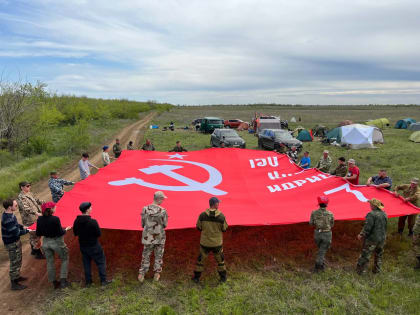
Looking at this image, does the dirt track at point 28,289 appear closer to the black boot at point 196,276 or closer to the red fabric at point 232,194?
the red fabric at point 232,194

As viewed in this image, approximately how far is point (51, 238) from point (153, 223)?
204cm

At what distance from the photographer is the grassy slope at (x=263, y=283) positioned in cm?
520

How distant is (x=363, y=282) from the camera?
5.95 meters

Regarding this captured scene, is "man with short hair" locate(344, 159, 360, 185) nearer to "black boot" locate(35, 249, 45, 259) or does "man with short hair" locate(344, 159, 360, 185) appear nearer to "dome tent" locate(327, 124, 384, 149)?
"black boot" locate(35, 249, 45, 259)

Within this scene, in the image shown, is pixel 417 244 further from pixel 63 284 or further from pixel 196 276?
pixel 63 284

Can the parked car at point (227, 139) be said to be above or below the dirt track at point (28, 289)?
above

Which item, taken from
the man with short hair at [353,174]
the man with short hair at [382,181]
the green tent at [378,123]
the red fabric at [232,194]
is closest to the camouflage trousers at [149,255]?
the red fabric at [232,194]

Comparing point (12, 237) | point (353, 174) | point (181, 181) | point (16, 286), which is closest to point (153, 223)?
point (12, 237)

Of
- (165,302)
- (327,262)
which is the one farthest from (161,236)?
(327,262)

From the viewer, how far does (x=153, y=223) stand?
5.64 m

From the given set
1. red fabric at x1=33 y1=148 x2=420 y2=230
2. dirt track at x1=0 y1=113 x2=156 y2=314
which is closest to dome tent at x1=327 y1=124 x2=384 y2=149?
red fabric at x1=33 y1=148 x2=420 y2=230

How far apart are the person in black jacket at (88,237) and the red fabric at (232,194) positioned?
0.70 m

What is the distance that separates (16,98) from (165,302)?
2068 centimetres

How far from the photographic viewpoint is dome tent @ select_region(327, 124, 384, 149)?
22750 millimetres
